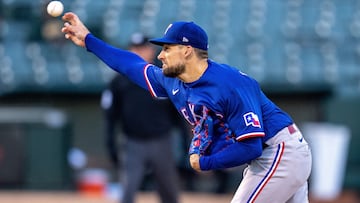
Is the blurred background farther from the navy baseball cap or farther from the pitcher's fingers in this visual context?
the navy baseball cap

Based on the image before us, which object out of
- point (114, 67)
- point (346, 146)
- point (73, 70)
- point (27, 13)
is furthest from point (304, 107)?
point (114, 67)

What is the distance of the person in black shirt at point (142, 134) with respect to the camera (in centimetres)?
719

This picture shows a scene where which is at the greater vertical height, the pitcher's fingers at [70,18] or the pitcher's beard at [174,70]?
the pitcher's fingers at [70,18]

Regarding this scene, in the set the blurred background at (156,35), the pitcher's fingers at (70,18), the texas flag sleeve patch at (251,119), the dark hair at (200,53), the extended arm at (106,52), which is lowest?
the blurred background at (156,35)

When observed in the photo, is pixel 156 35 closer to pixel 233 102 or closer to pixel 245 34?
pixel 245 34

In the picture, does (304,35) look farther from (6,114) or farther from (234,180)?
(6,114)

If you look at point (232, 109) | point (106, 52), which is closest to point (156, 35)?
point (106, 52)

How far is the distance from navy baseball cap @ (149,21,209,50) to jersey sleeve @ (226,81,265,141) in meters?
0.34

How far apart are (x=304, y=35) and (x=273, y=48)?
55 centimetres

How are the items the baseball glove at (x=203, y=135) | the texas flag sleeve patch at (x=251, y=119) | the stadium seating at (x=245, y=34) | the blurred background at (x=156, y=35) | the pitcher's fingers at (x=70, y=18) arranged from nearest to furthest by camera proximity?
the texas flag sleeve patch at (x=251, y=119), the baseball glove at (x=203, y=135), the pitcher's fingers at (x=70, y=18), the blurred background at (x=156, y=35), the stadium seating at (x=245, y=34)

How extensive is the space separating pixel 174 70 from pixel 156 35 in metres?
7.40

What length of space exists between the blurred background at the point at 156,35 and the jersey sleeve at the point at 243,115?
19.5 feet

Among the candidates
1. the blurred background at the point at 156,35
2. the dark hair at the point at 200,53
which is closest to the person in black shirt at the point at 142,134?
the dark hair at the point at 200,53

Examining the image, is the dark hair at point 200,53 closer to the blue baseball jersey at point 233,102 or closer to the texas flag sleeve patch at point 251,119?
the blue baseball jersey at point 233,102
